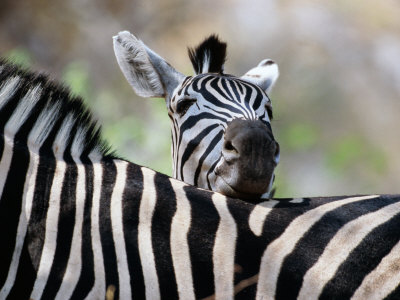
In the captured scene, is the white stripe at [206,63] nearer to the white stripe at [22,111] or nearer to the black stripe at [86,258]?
the white stripe at [22,111]

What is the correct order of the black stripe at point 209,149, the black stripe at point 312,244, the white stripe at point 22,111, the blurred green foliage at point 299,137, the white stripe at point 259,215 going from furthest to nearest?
the blurred green foliage at point 299,137 → the black stripe at point 209,149 → the white stripe at point 22,111 → the white stripe at point 259,215 → the black stripe at point 312,244

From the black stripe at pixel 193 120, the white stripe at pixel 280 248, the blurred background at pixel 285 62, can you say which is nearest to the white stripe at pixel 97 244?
the white stripe at pixel 280 248

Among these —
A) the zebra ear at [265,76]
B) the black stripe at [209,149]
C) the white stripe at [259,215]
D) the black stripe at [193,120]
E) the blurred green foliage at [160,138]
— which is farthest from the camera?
the blurred green foliage at [160,138]

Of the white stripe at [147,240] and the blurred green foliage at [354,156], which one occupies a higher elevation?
the blurred green foliage at [354,156]

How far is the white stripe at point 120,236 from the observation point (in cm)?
254

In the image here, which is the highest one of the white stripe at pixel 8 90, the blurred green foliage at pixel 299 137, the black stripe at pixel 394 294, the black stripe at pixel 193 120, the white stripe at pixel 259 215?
the blurred green foliage at pixel 299 137

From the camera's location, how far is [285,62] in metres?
14.8

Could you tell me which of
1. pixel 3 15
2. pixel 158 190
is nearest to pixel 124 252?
pixel 158 190

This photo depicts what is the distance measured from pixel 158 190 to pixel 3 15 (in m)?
14.9

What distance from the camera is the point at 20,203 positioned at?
266cm

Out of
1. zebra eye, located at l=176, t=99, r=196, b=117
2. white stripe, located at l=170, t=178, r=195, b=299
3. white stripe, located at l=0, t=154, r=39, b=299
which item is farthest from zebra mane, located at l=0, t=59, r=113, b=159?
zebra eye, located at l=176, t=99, r=196, b=117

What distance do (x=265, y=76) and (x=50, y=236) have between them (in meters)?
3.75

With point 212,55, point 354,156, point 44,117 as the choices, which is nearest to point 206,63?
point 212,55

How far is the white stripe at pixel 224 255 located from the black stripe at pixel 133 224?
0.29 m
